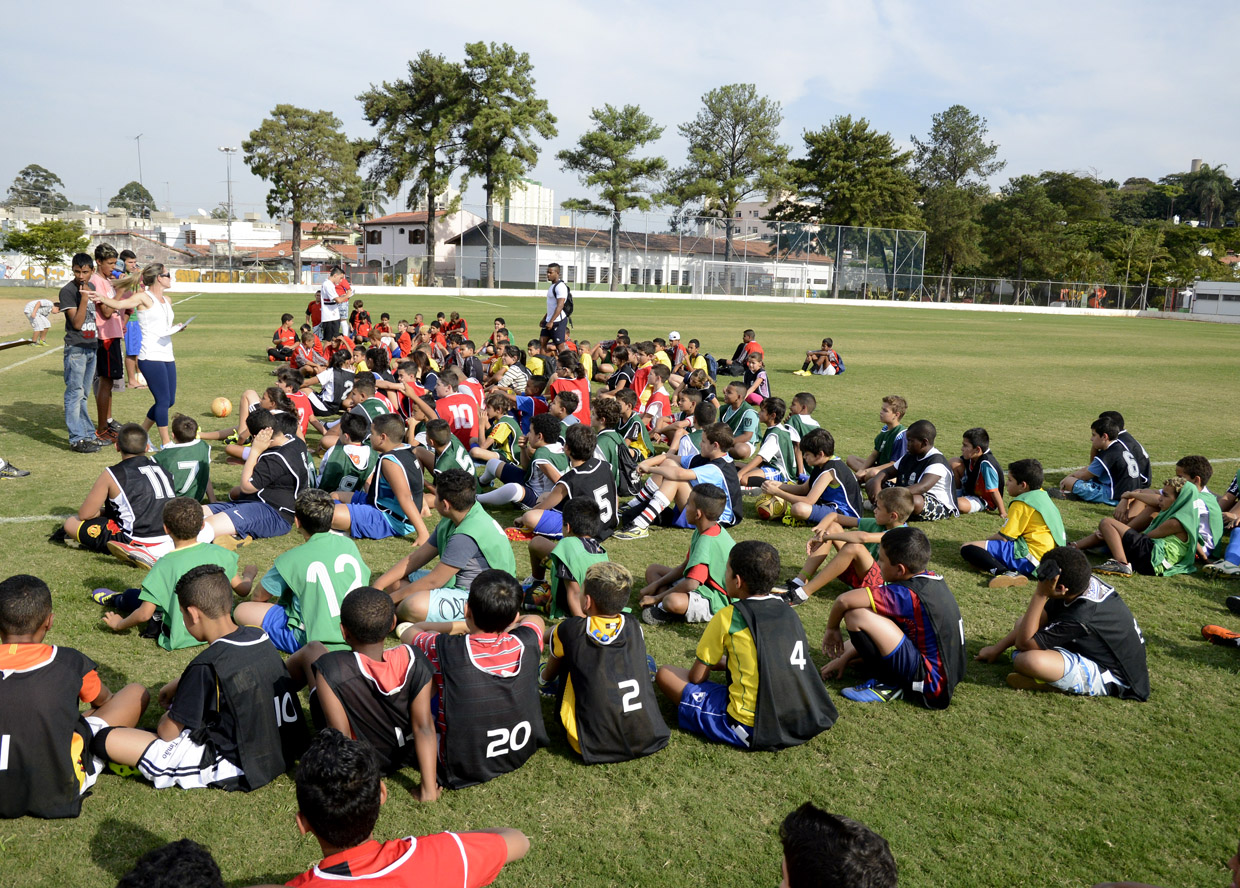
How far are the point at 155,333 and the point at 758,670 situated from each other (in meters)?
8.32

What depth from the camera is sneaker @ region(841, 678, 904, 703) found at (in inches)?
182

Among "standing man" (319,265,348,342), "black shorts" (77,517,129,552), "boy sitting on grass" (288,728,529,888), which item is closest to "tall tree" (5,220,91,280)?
"standing man" (319,265,348,342)

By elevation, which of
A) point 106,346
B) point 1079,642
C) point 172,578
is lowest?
point 1079,642

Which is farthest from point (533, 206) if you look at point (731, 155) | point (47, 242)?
point (47, 242)

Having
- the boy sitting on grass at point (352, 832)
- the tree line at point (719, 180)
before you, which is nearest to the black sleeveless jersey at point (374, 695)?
the boy sitting on grass at point (352, 832)

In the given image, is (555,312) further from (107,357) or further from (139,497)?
(139,497)

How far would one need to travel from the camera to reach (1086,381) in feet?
64.5

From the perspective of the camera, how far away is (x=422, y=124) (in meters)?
63.8

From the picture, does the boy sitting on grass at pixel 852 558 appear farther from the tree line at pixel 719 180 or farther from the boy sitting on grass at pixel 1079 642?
the tree line at pixel 719 180

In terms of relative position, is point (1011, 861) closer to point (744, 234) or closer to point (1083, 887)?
point (1083, 887)

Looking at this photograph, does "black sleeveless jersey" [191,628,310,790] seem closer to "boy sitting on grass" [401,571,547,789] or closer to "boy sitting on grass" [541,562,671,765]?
"boy sitting on grass" [401,571,547,789]

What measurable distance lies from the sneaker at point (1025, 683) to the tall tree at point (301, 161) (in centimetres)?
6320

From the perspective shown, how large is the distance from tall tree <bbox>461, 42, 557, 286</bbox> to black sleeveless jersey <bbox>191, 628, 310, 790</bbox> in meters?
59.5

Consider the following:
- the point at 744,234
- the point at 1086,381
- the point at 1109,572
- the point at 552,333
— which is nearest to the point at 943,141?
the point at 744,234
